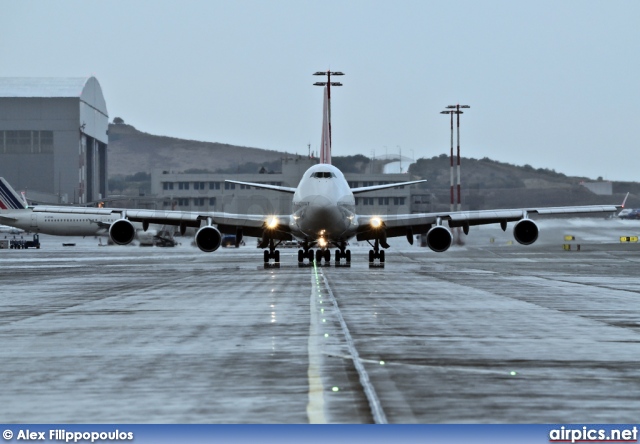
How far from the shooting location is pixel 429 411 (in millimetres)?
9617

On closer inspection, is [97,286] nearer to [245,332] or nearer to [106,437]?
[245,332]

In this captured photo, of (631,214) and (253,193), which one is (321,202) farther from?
(253,193)

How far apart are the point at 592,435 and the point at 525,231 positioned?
42.2 meters

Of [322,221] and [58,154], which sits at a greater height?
[58,154]

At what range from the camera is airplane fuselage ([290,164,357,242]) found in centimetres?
4503

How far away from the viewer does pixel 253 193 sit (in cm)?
14462

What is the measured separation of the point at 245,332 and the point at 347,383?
20.7ft

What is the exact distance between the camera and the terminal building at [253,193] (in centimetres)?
14512

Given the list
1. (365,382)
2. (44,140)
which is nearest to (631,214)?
(44,140)

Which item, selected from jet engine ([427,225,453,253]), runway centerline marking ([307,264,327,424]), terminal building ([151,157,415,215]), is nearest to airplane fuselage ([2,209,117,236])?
terminal building ([151,157,415,215])

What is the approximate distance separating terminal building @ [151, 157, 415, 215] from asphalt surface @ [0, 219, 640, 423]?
111 meters

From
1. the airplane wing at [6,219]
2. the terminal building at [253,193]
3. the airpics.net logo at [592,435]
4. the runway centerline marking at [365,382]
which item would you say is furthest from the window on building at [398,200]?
the airpics.net logo at [592,435]

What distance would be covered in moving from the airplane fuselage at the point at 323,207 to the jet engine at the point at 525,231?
26.7 ft

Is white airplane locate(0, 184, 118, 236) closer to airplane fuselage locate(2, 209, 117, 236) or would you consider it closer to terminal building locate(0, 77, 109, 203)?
airplane fuselage locate(2, 209, 117, 236)
